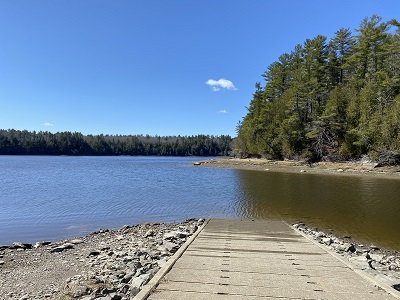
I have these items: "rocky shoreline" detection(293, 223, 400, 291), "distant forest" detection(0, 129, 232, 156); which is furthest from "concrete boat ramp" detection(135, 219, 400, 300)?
"distant forest" detection(0, 129, 232, 156)

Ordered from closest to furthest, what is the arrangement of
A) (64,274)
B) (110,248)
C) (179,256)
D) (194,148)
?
(179,256), (64,274), (110,248), (194,148)

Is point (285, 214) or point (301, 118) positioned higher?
point (301, 118)

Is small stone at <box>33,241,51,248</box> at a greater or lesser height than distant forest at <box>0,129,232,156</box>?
lesser

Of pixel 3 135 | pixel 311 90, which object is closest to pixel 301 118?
pixel 311 90

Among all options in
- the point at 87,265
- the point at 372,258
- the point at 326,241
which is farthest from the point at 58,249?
the point at 372,258

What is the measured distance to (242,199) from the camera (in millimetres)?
23500

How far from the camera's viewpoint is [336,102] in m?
55.6

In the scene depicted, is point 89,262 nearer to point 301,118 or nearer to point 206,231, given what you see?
point 206,231

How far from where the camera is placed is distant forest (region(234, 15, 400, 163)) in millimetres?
47406

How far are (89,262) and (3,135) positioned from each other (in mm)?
191413

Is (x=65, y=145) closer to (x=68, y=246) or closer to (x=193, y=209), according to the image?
(x=193, y=209)

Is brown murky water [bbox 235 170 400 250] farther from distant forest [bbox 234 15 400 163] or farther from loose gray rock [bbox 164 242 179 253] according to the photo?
distant forest [bbox 234 15 400 163]

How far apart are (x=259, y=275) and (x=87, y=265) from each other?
546 centimetres

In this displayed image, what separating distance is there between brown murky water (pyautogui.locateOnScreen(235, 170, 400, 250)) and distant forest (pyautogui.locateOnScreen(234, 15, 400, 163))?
21.9 m
